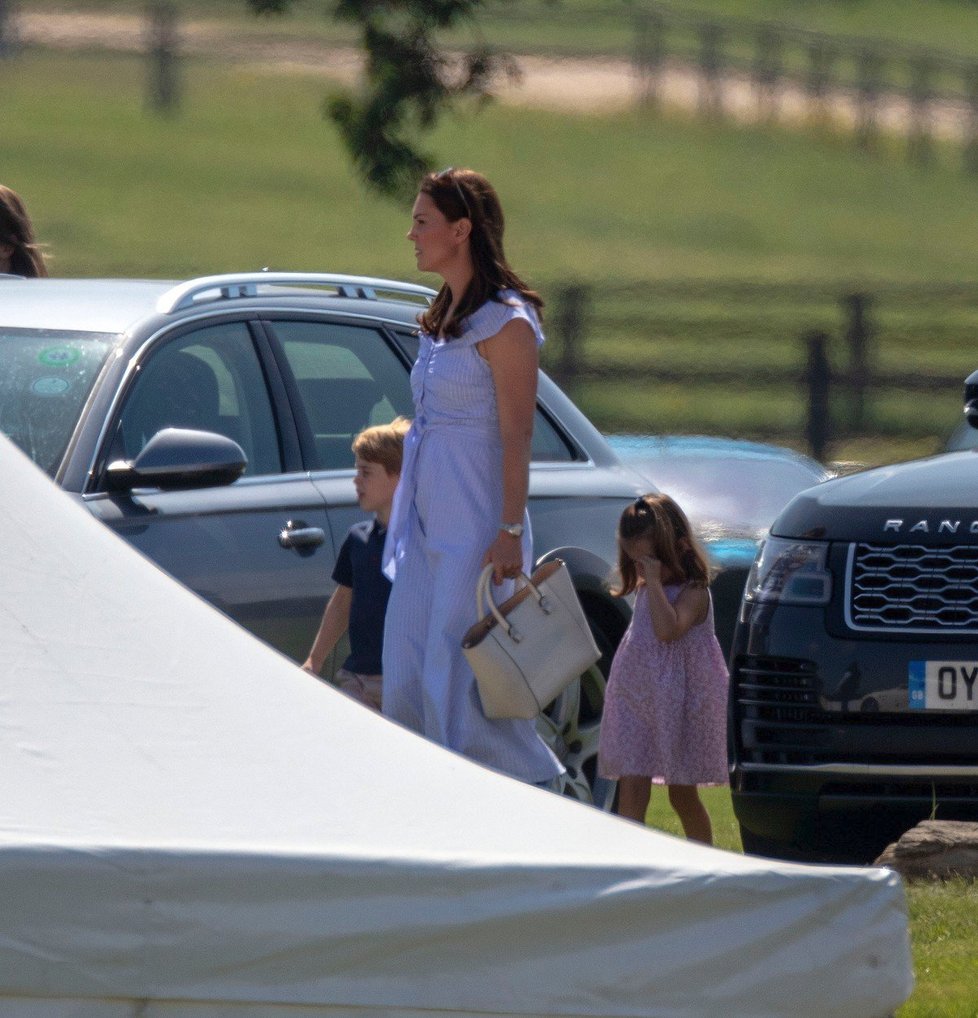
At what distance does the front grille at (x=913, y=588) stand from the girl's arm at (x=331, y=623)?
4.13 ft

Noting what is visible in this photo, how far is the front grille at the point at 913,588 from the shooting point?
559 centimetres

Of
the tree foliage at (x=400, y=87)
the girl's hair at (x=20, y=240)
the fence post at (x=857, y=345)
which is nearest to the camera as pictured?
the girl's hair at (x=20, y=240)

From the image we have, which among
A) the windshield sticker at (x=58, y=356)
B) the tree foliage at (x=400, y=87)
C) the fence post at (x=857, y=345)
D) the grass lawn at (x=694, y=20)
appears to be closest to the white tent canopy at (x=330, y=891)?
the windshield sticker at (x=58, y=356)

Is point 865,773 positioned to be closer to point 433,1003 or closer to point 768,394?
point 433,1003

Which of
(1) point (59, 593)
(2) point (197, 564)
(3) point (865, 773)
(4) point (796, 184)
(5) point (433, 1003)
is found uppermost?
(1) point (59, 593)

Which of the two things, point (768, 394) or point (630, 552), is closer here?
point (630, 552)

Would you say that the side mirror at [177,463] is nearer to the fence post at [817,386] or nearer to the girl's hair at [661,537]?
the girl's hair at [661,537]

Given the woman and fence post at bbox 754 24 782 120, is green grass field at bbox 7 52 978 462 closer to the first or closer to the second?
fence post at bbox 754 24 782 120

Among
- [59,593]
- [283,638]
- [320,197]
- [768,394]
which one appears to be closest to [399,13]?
[283,638]

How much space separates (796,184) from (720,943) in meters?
46.6

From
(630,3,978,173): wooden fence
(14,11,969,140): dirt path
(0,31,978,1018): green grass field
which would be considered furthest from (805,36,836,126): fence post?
(0,31,978,1018): green grass field

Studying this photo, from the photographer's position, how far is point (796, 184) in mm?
47875

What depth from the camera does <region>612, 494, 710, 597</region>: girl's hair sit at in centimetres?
634

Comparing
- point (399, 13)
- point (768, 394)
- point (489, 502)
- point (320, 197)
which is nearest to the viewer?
point (489, 502)
